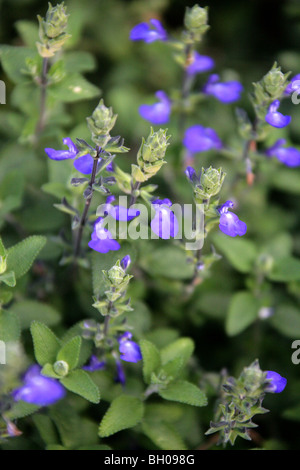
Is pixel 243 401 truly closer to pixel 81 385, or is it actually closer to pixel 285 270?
A: pixel 81 385

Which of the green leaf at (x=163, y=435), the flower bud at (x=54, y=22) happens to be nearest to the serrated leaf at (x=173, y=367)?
the green leaf at (x=163, y=435)

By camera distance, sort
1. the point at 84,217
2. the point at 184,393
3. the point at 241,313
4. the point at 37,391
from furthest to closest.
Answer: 1. the point at 241,313
2. the point at 84,217
3. the point at 184,393
4. the point at 37,391

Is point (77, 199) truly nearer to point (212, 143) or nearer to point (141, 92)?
point (212, 143)

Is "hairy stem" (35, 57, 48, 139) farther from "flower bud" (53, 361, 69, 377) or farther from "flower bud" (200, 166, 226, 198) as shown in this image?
"flower bud" (53, 361, 69, 377)

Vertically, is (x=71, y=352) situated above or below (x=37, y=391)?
below

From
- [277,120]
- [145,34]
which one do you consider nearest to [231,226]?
[277,120]

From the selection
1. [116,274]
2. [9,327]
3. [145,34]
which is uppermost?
[145,34]
